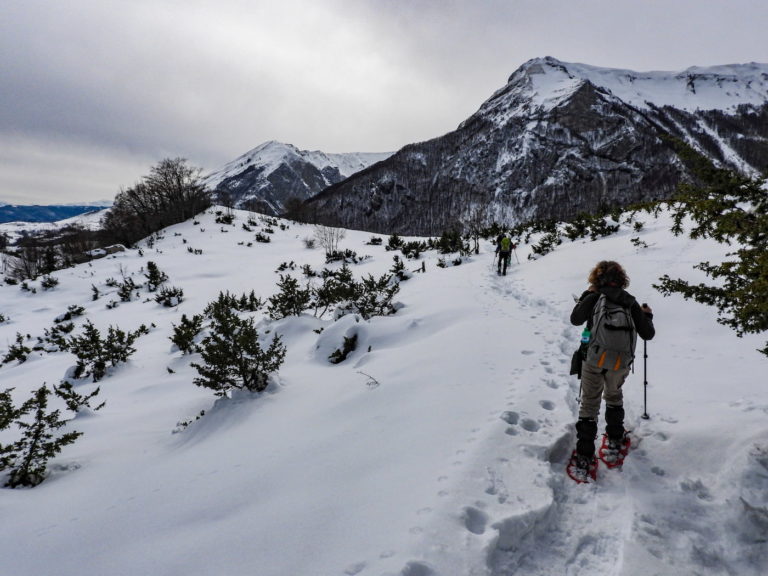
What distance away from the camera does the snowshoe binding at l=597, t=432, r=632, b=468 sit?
3143 mm

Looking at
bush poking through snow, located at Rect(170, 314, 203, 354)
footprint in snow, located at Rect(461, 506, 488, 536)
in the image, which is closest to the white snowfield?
footprint in snow, located at Rect(461, 506, 488, 536)

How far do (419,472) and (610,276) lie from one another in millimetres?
2550

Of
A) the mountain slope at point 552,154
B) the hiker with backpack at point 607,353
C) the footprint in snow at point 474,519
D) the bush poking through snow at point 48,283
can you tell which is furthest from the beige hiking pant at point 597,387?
the mountain slope at point 552,154

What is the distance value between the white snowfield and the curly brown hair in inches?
64.5

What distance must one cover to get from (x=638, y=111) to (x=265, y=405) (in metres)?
198

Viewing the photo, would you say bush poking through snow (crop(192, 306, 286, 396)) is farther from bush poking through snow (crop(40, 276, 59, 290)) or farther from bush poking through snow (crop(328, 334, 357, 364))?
bush poking through snow (crop(40, 276, 59, 290))

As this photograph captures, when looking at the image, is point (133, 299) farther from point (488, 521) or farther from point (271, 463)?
point (488, 521)

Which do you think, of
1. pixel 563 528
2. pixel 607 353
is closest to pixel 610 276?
pixel 607 353

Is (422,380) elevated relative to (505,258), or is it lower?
lower

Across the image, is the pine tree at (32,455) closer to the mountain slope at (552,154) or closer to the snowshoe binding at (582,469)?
the snowshoe binding at (582,469)

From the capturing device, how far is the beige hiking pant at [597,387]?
3.18 m

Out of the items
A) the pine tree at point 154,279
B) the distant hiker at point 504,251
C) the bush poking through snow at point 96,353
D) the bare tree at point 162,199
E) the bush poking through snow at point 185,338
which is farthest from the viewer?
the bare tree at point 162,199

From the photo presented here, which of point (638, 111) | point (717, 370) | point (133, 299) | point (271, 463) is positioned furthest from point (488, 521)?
point (638, 111)

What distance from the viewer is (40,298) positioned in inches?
621
